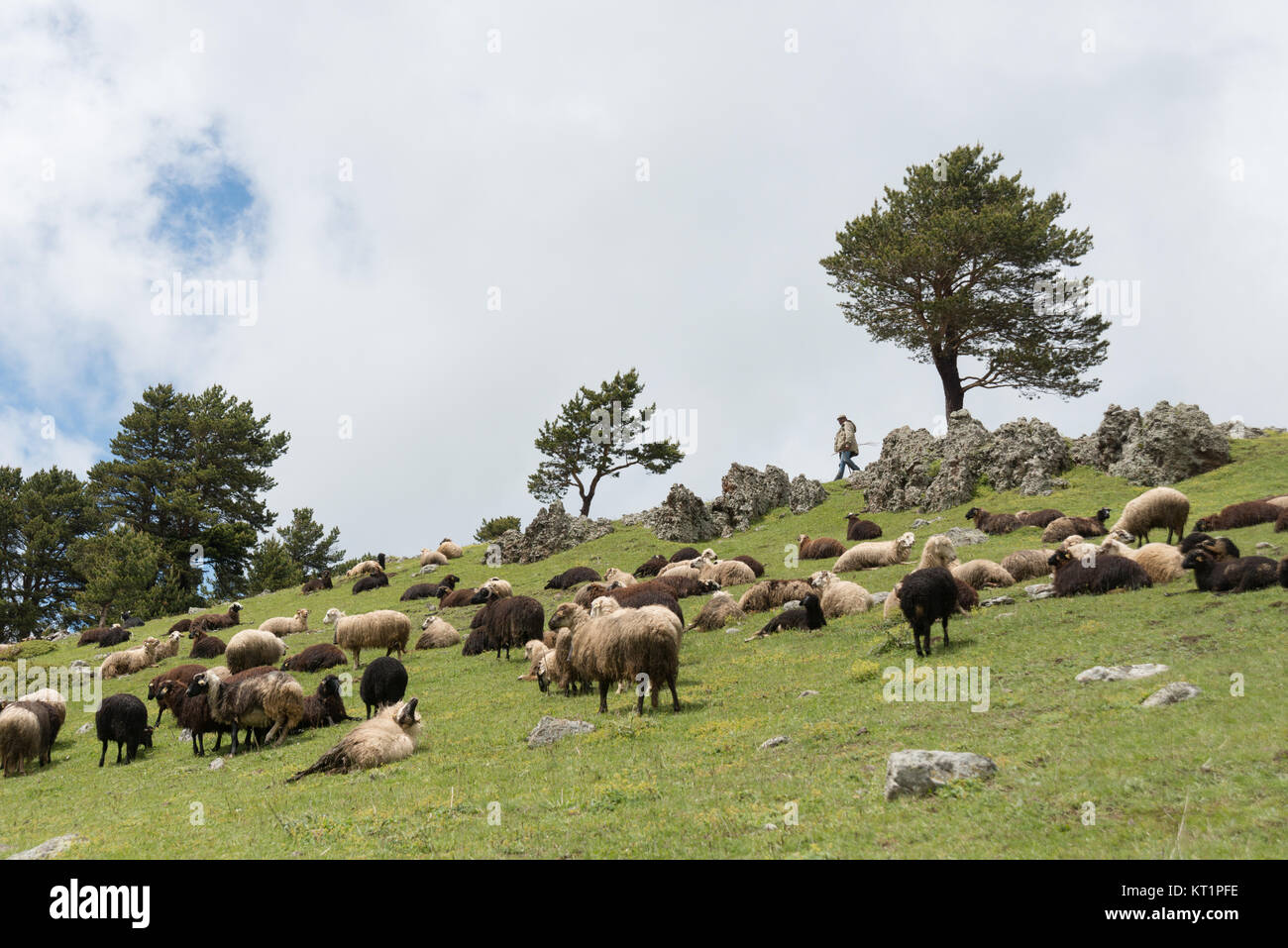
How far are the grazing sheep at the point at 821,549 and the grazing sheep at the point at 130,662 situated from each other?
2616 centimetres

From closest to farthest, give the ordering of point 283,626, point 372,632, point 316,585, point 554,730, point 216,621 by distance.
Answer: point 554,730, point 372,632, point 283,626, point 216,621, point 316,585

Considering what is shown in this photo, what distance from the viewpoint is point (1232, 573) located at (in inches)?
573

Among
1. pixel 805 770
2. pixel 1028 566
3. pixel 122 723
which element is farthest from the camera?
pixel 1028 566

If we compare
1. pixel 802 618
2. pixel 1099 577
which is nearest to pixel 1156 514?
pixel 1099 577

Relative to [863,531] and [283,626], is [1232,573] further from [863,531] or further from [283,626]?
[283,626]

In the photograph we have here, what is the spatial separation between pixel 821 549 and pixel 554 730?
21.7m

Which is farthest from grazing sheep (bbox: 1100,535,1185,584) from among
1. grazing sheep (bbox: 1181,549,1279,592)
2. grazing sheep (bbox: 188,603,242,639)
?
grazing sheep (bbox: 188,603,242,639)

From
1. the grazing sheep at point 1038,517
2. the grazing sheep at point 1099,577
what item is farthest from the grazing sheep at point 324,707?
the grazing sheep at point 1038,517

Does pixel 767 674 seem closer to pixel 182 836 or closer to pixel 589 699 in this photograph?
pixel 589 699

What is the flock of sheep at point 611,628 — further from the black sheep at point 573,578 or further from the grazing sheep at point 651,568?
the black sheep at point 573,578

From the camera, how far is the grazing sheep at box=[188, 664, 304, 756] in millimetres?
15352

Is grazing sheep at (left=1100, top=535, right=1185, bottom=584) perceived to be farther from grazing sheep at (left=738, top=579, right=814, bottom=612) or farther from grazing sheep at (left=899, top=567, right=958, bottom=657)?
grazing sheep at (left=738, top=579, right=814, bottom=612)
